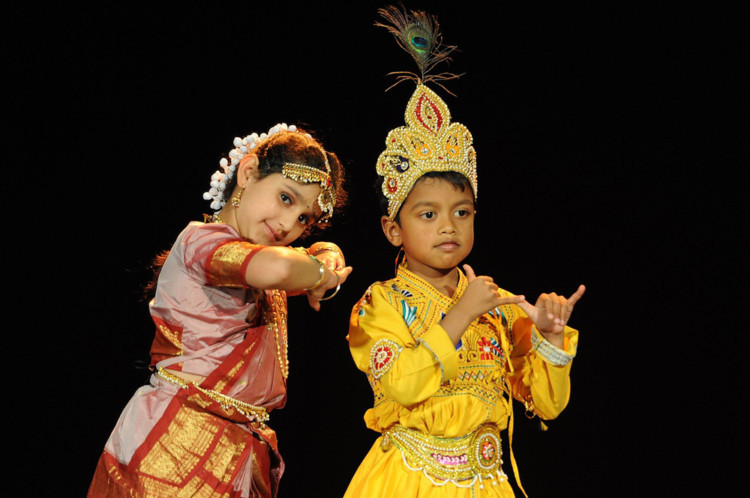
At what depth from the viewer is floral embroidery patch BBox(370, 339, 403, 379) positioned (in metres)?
1.83

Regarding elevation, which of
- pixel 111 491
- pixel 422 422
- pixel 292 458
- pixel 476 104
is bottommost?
pixel 292 458

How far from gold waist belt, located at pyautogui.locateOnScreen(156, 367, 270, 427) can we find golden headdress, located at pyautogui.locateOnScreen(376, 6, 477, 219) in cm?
60

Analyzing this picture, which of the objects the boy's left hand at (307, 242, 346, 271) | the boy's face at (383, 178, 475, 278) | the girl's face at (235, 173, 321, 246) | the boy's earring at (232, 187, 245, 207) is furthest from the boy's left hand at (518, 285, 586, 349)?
the boy's earring at (232, 187, 245, 207)

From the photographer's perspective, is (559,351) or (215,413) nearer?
(215,413)

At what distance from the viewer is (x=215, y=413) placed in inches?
69.7

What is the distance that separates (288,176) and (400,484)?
30.8 inches

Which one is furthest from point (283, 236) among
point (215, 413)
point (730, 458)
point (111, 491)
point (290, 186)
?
point (730, 458)

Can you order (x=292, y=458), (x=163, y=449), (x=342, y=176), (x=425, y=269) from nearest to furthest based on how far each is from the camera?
1. (x=163, y=449)
2. (x=425, y=269)
3. (x=342, y=176)
4. (x=292, y=458)

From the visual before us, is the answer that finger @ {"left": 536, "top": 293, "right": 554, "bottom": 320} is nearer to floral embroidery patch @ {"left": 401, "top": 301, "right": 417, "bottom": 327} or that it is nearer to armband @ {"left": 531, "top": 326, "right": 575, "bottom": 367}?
armband @ {"left": 531, "top": 326, "right": 575, "bottom": 367}

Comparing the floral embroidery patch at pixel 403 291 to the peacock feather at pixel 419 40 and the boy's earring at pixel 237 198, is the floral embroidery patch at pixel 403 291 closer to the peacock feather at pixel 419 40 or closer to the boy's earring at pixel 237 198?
the boy's earring at pixel 237 198

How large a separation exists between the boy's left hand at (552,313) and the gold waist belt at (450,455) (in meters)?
0.28

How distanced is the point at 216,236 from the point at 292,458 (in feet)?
4.19

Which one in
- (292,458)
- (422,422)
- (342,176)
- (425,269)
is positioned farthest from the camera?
(292,458)

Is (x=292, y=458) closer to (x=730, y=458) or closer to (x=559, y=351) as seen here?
(x=559, y=351)
